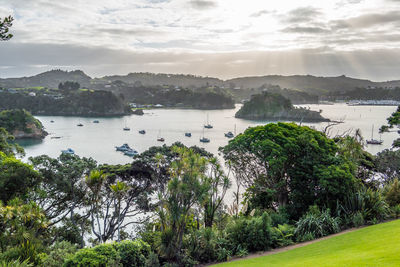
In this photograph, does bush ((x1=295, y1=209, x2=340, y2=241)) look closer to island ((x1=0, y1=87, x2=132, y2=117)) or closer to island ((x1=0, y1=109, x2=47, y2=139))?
island ((x1=0, y1=109, x2=47, y2=139))

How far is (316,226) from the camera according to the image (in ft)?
33.8

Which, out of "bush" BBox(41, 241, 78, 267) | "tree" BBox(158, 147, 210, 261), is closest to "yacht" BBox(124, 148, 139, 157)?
"bush" BBox(41, 241, 78, 267)

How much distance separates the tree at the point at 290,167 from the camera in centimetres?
1196

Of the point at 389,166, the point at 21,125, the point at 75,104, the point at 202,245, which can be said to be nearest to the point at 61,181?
the point at 202,245

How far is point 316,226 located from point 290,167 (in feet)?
10.9

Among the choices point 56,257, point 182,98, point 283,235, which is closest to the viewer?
point 56,257

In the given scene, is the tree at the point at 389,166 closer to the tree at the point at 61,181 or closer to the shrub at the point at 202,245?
the shrub at the point at 202,245

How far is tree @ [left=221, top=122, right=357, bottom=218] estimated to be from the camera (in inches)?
471

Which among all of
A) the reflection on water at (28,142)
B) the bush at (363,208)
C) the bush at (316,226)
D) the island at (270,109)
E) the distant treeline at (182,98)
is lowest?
the reflection on water at (28,142)

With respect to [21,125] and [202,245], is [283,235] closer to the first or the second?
Result: [202,245]

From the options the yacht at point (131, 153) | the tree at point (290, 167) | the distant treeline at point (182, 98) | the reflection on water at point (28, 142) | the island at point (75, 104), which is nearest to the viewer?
the tree at point (290, 167)

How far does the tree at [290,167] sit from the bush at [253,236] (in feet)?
8.69

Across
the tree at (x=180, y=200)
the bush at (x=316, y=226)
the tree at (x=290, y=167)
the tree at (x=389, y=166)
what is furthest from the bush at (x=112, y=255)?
the tree at (x=389, y=166)

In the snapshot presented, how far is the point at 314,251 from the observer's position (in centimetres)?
793
